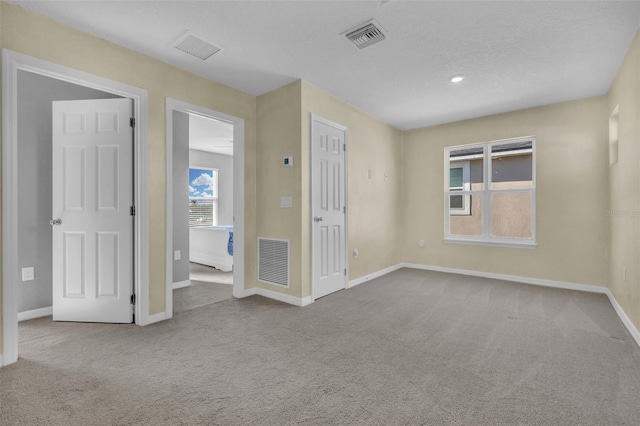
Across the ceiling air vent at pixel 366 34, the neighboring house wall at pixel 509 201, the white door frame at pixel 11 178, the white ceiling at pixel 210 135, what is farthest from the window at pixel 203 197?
the neighboring house wall at pixel 509 201

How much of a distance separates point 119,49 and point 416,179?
187 inches

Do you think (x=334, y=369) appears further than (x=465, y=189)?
No

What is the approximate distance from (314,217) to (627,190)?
3139mm

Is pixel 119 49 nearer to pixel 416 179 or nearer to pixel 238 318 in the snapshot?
pixel 238 318

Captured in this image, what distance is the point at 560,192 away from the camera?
426cm

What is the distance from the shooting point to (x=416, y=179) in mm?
5656

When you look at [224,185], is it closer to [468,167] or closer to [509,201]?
[468,167]

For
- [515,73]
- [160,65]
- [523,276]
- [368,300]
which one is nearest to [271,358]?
[368,300]

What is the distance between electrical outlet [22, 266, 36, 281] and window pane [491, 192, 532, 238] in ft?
19.8

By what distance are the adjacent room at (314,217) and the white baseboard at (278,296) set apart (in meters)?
0.03

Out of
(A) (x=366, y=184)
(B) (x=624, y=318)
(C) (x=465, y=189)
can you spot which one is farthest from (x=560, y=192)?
(A) (x=366, y=184)

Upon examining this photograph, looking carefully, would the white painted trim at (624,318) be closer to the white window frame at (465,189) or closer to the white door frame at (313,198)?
the white window frame at (465,189)

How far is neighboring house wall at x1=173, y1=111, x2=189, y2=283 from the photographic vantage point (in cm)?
430

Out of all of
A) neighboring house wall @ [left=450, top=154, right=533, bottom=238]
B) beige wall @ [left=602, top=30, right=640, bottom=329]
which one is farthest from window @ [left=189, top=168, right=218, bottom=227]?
beige wall @ [left=602, top=30, right=640, bottom=329]
